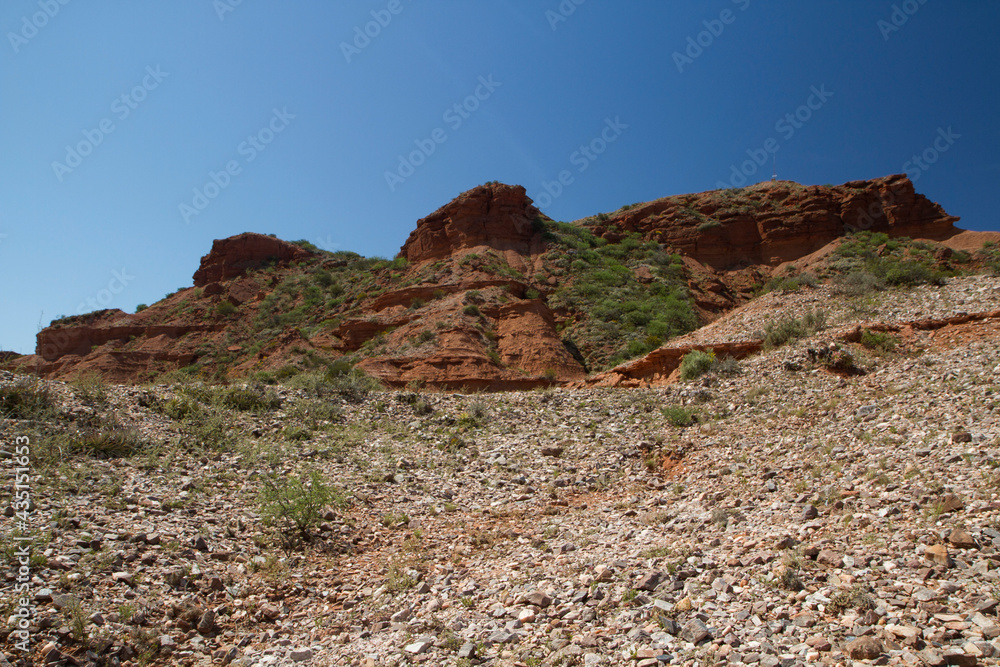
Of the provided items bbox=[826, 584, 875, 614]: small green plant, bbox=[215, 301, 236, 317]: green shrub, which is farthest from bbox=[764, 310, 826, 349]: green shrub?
bbox=[215, 301, 236, 317]: green shrub

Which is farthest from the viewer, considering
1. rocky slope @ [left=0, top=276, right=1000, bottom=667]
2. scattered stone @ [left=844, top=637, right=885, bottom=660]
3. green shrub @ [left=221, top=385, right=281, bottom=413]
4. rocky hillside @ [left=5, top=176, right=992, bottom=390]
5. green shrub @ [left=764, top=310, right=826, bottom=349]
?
rocky hillside @ [left=5, top=176, right=992, bottom=390]

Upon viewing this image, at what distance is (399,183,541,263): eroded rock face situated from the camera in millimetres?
31344

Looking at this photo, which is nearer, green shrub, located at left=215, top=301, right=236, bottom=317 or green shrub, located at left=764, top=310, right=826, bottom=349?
green shrub, located at left=764, top=310, right=826, bottom=349

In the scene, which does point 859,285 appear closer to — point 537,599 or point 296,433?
point 537,599

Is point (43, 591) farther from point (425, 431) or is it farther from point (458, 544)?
point (425, 431)

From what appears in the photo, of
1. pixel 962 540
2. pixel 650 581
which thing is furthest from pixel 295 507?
pixel 962 540

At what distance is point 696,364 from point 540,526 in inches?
317

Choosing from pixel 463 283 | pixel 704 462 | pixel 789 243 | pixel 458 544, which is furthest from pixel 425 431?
pixel 789 243

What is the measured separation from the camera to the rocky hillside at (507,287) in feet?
69.9

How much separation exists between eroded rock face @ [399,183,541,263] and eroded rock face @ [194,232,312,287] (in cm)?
1391

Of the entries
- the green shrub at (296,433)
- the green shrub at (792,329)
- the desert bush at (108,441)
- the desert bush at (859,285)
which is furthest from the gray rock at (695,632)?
the desert bush at (859,285)

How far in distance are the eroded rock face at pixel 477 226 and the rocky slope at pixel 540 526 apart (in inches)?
819

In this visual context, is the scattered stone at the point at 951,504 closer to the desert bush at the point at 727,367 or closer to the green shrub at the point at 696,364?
the desert bush at the point at 727,367

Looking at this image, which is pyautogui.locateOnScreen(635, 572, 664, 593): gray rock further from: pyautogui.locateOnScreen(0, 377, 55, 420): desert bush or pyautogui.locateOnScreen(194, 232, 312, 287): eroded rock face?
pyautogui.locateOnScreen(194, 232, 312, 287): eroded rock face
